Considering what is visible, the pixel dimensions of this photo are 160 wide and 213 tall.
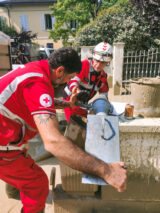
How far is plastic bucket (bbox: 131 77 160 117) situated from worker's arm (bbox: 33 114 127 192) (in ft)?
4.62

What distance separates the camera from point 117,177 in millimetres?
1009

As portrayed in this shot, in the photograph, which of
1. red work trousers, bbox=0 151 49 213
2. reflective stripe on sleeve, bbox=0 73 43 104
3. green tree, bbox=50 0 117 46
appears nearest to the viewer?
reflective stripe on sleeve, bbox=0 73 43 104

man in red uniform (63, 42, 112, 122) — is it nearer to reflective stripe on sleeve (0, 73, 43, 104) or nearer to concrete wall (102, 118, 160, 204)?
concrete wall (102, 118, 160, 204)

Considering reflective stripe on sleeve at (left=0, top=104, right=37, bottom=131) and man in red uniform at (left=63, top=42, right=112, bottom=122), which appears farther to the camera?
man in red uniform at (left=63, top=42, right=112, bottom=122)

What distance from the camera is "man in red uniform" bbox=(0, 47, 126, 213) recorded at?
3.40 ft

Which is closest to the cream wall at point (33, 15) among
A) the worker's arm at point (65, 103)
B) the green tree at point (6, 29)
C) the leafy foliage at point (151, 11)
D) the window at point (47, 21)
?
the window at point (47, 21)

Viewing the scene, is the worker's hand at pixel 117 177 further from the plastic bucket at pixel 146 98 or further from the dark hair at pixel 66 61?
the plastic bucket at pixel 146 98

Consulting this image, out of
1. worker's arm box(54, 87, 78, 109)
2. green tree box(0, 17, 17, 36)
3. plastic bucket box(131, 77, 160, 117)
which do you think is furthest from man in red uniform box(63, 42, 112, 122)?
green tree box(0, 17, 17, 36)

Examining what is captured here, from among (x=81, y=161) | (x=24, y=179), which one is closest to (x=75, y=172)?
(x=24, y=179)

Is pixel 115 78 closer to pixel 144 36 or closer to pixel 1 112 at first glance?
pixel 144 36

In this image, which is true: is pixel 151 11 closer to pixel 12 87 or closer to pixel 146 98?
Answer: pixel 146 98

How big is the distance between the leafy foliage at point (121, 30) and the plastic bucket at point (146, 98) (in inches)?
298

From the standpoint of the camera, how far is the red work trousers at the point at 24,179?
5.45 feet

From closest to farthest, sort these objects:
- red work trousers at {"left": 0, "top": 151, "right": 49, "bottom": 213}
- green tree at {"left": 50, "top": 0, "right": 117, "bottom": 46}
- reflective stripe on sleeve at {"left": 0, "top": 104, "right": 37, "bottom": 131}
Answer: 1. reflective stripe on sleeve at {"left": 0, "top": 104, "right": 37, "bottom": 131}
2. red work trousers at {"left": 0, "top": 151, "right": 49, "bottom": 213}
3. green tree at {"left": 50, "top": 0, "right": 117, "bottom": 46}
